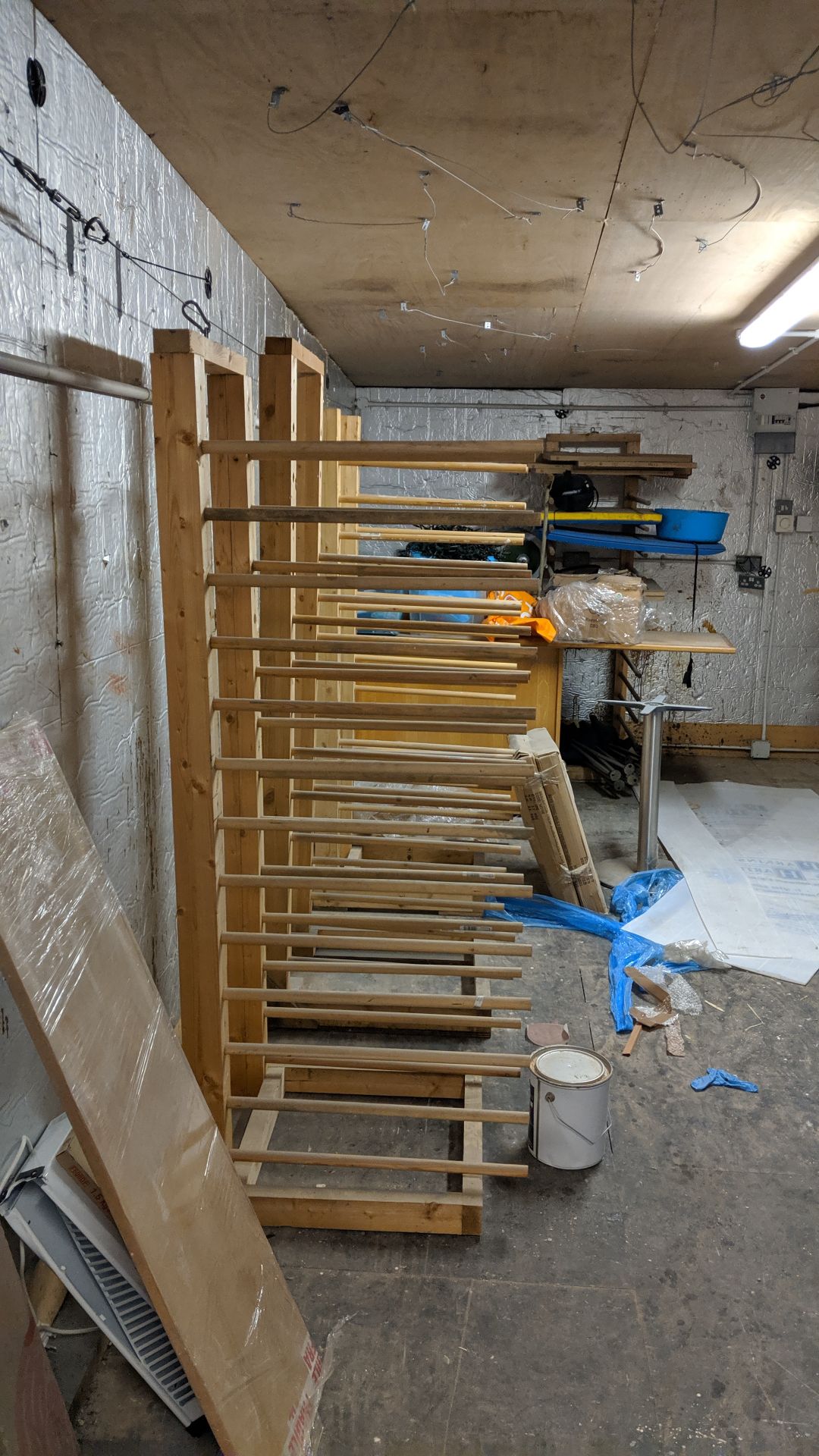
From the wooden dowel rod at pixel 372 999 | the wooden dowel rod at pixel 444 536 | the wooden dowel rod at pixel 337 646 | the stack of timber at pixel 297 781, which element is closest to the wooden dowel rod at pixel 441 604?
the stack of timber at pixel 297 781

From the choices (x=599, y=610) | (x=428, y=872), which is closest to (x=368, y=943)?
(x=428, y=872)

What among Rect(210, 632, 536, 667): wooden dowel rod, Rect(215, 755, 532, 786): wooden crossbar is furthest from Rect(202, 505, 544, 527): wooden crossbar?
Rect(215, 755, 532, 786): wooden crossbar

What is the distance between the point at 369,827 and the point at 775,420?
203 inches

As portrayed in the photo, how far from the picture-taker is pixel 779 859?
4559 mm

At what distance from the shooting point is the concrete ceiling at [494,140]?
1726 millimetres

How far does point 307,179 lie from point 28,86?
3.06 ft

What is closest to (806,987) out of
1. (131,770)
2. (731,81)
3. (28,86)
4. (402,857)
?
(402,857)

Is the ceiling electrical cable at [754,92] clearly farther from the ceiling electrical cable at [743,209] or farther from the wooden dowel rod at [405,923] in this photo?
the wooden dowel rod at [405,923]

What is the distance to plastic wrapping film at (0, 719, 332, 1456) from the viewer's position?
1.47 m

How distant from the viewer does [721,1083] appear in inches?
108

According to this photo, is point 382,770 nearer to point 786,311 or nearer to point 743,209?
point 743,209

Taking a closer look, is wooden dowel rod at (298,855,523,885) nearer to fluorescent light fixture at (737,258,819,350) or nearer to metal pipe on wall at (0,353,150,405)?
metal pipe on wall at (0,353,150,405)

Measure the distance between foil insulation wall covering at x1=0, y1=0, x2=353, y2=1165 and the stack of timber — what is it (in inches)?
8.3

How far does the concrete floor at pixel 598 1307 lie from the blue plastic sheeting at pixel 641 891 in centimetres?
115
